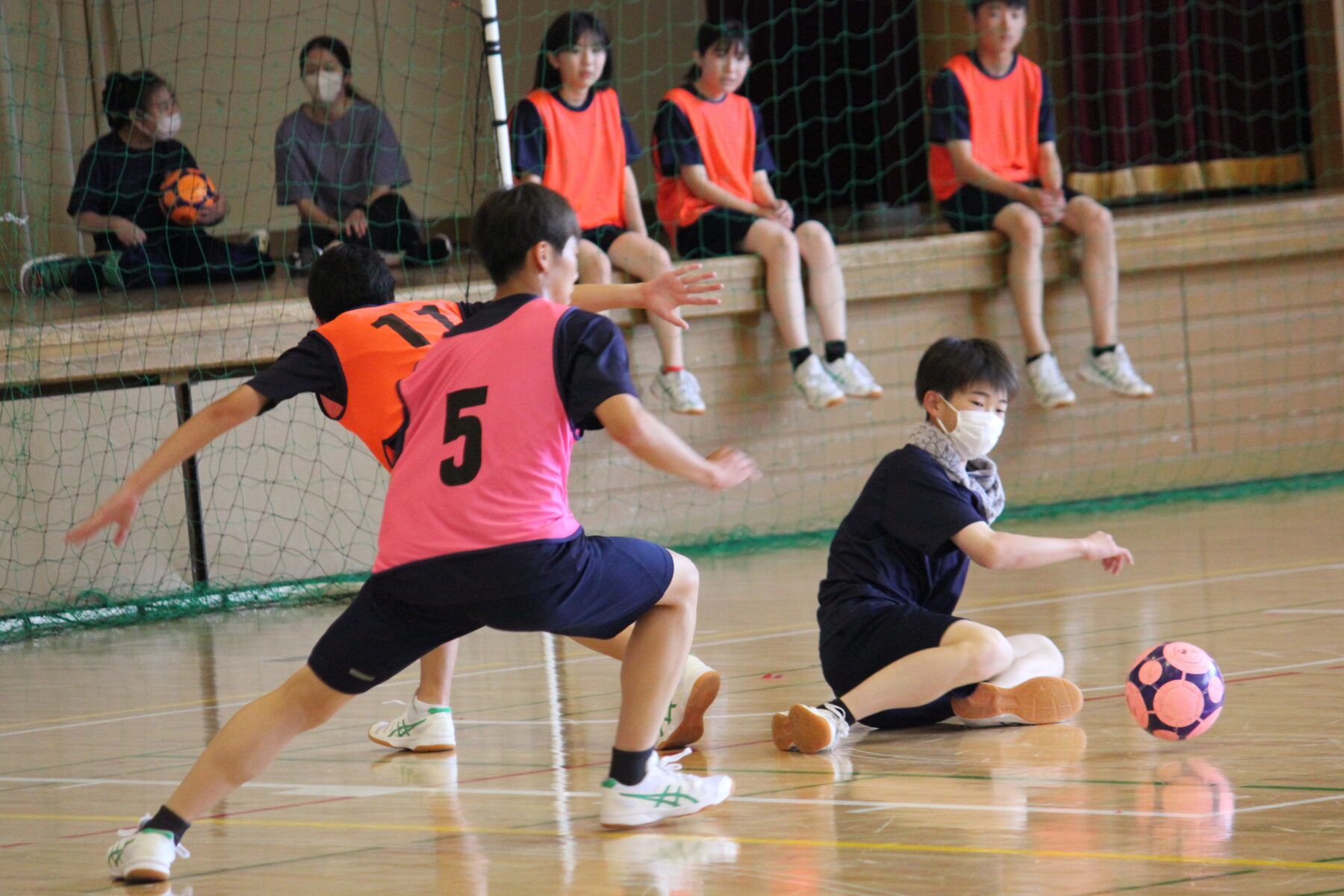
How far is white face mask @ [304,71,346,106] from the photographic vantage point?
664 centimetres

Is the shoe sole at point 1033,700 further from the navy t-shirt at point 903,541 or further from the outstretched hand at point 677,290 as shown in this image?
the outstretched hand at point 677,290

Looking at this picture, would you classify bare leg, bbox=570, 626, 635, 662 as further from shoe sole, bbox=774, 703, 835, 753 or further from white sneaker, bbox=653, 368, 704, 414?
white sneaker, bbox=653, 368, 704, 414

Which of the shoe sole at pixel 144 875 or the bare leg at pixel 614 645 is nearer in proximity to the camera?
the shoe sole at pixel 144 875

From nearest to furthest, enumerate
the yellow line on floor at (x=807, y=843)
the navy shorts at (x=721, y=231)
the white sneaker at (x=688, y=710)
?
the yellow line on floor at (x=807, y=843) → the white sneaker at (x=688, y=710) → the navy shorts at (x=721, y=231)

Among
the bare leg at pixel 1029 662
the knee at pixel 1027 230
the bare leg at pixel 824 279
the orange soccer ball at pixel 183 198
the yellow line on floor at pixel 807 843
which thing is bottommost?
the yellow line on floor at pixel 807 843

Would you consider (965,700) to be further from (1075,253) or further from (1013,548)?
(1075,253)

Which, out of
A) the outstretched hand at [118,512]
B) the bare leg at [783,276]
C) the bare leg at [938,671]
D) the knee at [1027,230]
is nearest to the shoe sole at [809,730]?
the bare leg at [938,671]

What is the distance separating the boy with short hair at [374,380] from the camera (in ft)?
8.73

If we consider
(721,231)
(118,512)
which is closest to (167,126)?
(721,231)

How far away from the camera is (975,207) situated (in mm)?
7191

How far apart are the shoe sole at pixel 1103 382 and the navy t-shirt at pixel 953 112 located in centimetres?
103

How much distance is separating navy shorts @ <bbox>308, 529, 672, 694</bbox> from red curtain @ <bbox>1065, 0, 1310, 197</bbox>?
6.47 metres

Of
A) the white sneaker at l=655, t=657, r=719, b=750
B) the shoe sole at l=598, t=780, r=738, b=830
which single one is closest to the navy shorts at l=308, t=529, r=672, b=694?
the shoe sole at l=598, t=780, r=738, b=830

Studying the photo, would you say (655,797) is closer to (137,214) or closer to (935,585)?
(935,585)
